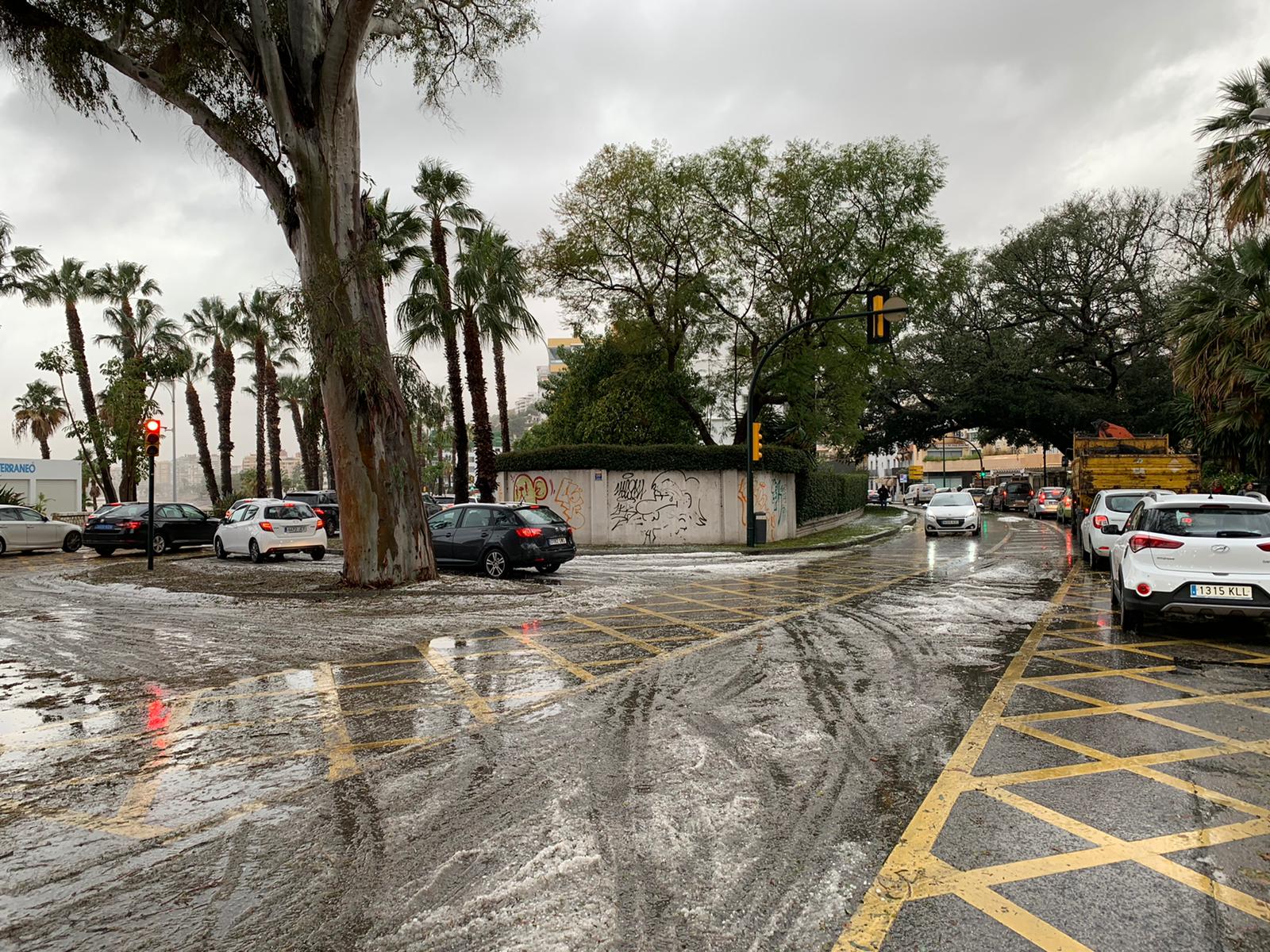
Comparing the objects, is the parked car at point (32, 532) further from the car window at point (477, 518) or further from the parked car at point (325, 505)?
the car window at point (477, 518)

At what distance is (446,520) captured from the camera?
16109mm

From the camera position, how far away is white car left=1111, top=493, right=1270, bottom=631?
7930mm

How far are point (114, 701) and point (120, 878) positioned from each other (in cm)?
367

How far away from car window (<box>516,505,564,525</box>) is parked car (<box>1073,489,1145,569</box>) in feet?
34.2

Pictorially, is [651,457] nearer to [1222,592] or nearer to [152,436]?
[152,436]

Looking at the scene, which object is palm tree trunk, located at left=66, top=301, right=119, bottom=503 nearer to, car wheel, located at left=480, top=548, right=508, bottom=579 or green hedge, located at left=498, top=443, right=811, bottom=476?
green hedge, located at left=498, top=443, right=811, bottom=476

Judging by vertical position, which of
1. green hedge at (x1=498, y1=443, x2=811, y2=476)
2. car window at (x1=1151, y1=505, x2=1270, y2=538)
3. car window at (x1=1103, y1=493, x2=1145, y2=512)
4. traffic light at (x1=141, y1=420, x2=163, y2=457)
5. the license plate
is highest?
traffic light at (x1=141, y1=420, x2=163, y2=457)

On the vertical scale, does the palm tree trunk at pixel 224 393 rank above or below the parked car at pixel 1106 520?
above

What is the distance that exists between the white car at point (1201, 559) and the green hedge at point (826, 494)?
21104 millimetres

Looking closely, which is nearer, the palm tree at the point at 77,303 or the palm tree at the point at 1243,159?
the palm tree at the point at 1243,159

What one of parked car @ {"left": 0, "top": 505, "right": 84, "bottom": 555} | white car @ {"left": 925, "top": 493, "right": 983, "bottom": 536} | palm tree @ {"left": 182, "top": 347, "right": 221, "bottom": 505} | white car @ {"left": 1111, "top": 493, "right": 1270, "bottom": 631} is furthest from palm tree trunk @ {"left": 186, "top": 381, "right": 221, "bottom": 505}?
white car @ {"left": 1111, "top": 493, "right": 1270, "bottom": 631}

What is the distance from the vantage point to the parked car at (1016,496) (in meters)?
47.9

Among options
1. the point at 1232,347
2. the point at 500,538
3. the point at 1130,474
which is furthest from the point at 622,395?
the point at 1232,347

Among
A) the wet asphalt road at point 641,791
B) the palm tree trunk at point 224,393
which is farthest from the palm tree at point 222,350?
the wet asphalt road at point 641,791
